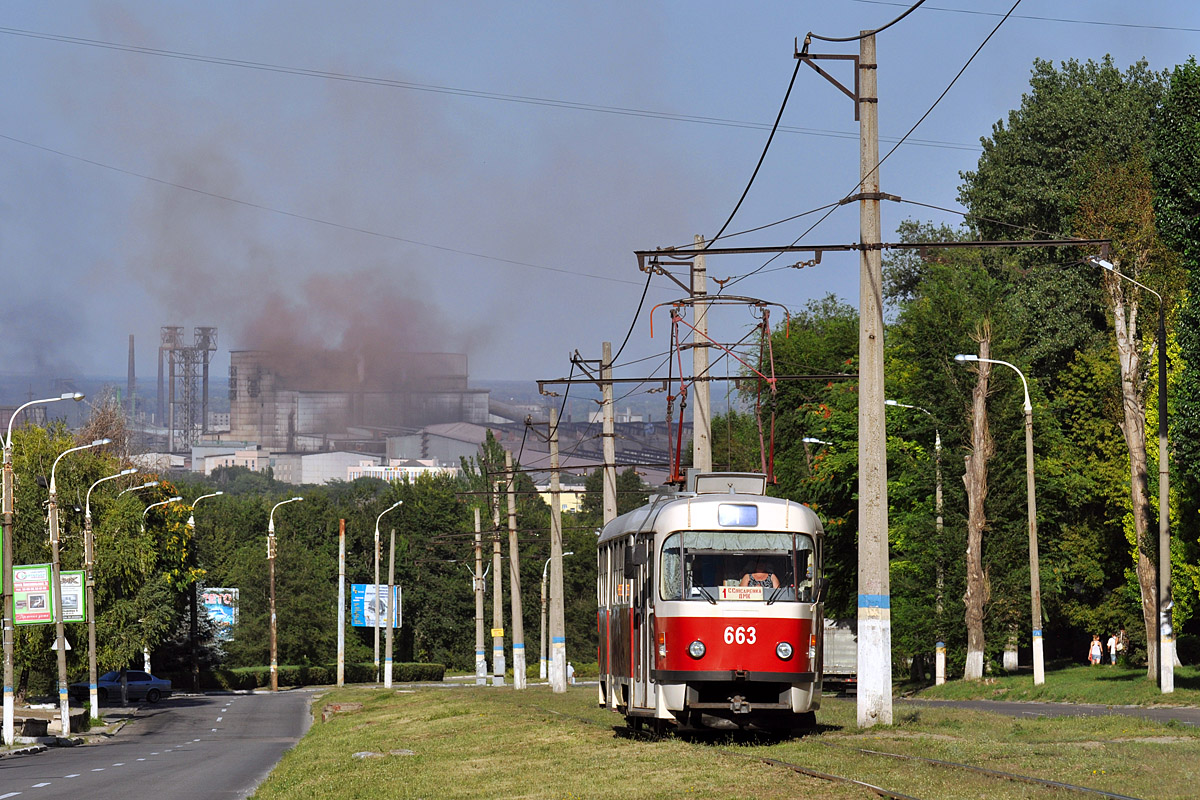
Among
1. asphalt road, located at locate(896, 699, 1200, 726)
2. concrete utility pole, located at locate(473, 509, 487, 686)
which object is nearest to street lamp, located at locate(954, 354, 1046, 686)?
asphalt road, located at locate(896, 699, 1200, 726)

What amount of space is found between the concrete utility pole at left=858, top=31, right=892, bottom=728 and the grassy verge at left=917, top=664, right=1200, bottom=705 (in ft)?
53.2

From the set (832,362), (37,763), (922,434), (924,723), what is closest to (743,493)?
(924,723)

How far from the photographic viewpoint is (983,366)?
51.3 metres

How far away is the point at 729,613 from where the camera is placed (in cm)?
2134

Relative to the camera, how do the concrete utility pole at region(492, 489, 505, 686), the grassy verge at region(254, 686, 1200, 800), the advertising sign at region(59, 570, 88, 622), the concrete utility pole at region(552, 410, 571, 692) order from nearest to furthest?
the grassy verge at region(254, 686, 1200, 800), the advertising sign at region(59, 570, 88, 622), the concrete utility pole at region(552, 410, 571, 692), the concrete utility pole at region(492, 489, 505, 686)

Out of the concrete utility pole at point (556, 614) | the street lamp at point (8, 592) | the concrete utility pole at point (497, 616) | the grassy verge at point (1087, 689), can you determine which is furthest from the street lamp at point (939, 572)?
the street lamp at point (8, 592)

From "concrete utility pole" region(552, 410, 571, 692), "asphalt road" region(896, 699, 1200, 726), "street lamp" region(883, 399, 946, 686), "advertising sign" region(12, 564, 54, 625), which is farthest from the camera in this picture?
"street lamp" region(883, 399, 946, 686)

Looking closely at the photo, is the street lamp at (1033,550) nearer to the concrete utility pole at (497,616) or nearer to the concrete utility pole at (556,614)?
the concrete utility pole at (556,614)

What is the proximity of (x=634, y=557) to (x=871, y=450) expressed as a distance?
13.3ft

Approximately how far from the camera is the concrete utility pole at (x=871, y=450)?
74.1ft

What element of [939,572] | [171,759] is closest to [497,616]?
[939,572]

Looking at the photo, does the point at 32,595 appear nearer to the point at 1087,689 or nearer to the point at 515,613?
the point at 515,613

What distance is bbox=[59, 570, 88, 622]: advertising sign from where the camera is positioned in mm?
51219

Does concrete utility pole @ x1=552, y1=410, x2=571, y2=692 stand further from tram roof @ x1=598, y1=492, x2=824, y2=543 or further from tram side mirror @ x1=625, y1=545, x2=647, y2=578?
tram roof @ x1=598, y1=492, x2=824, y2=543
